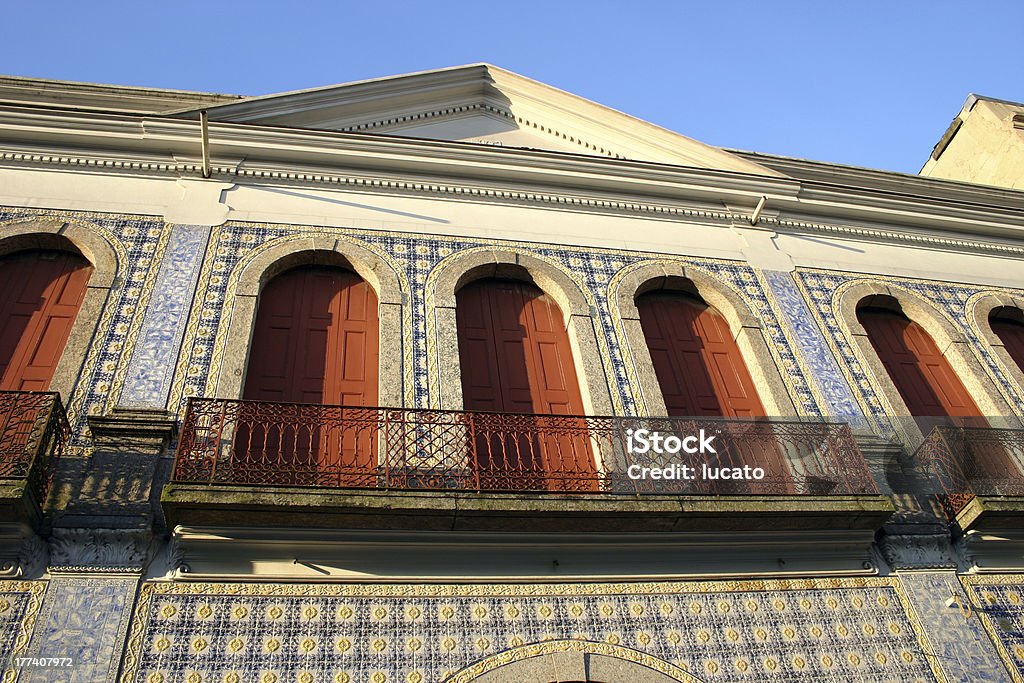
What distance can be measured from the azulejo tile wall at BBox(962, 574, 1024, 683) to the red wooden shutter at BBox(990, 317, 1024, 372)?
3.91m

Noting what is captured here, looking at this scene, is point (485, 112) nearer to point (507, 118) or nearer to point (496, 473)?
point (507, 118)

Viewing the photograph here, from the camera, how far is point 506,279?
991 cm

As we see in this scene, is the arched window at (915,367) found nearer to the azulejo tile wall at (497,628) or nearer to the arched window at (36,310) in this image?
the azulejo tile wall at (497,628)

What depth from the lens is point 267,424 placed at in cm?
709

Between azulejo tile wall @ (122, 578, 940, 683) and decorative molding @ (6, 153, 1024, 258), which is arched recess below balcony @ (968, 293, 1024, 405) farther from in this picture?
azulejo tile wall @ (122, 578, 940, 683)

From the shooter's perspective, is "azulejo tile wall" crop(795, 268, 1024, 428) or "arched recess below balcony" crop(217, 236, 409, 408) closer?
"arched recess below balcony" crop(217, 236, 409, 408)

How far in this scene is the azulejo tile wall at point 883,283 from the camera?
9.29 m

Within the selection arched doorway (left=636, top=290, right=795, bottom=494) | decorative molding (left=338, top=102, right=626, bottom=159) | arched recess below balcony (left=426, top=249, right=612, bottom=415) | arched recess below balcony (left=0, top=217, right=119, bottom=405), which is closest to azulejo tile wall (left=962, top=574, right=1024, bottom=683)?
arched doorway (left=636, top=290, right=795, bottom=494)

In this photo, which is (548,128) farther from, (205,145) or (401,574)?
(401,574)

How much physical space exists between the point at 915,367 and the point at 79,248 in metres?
9.06

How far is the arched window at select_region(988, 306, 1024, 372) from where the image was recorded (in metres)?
10.8

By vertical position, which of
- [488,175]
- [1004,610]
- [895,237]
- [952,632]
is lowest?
[952,632]

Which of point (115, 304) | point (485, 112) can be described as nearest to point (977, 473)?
point (485, 112)

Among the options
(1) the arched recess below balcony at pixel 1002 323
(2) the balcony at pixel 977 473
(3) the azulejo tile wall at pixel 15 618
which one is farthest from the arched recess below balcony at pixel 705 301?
(3) the azulejo tile wall at pixel 15 618
